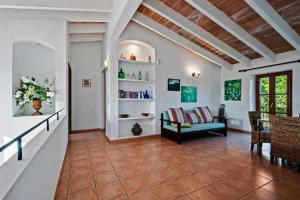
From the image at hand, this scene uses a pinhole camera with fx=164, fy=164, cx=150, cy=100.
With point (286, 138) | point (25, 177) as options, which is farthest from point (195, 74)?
point (25, 177)

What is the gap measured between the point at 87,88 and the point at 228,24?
476cm

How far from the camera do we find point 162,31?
4664 millimetres

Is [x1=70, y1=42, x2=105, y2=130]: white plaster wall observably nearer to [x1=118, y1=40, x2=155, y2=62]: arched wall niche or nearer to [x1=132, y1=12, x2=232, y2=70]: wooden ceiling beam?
[x1=118, y1=40, x2=155, y2=62]: arched wall niche

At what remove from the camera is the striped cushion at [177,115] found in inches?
189

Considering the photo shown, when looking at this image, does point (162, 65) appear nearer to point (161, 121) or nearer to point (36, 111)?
point (161, 121)

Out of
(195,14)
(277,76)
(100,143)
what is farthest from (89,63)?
(277,76)

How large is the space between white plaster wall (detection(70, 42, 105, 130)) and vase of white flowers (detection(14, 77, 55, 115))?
6.49 feet

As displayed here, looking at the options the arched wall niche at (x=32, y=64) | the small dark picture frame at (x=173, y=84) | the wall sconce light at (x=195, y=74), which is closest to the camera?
the arched wall niche at (x=32, y=64)

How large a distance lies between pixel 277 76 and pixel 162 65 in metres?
3.46

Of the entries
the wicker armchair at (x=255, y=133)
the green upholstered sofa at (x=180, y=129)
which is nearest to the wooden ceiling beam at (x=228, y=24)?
the wicker armchair at (x=255, y=133)

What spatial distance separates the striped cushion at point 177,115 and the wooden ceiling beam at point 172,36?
201cm

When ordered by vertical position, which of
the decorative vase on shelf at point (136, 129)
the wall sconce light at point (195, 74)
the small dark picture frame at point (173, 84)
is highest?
the wall sconce light at point (195, 74)

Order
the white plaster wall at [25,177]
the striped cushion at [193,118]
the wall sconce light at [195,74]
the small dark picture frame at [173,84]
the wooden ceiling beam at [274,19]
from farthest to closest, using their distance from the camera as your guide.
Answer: the wall sconce light at [195,74] → the small dark picture frame at [173,84] → the striped cushion at [193,118] → the wooden ceiling beam at [274,19] → the white plaster wall at [25,177]

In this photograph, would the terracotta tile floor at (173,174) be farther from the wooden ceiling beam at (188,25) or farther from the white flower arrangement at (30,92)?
the wooden ceiling beam at (188,25)
